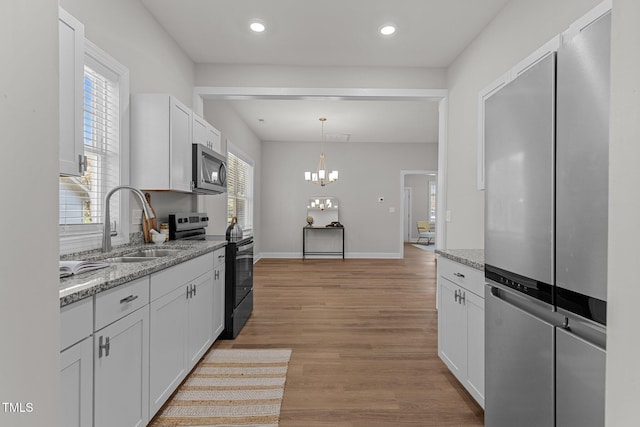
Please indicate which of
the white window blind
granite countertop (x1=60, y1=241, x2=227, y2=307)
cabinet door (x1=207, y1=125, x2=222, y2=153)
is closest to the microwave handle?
cabinet door (x1=207, y1=125, x2=222, y2=153)

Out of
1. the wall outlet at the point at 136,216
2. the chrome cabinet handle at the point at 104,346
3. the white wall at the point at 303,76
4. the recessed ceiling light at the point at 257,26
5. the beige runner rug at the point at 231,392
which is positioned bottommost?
the beige runner rug at the point at 231,392

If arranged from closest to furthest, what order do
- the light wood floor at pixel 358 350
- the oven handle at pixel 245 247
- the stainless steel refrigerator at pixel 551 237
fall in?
1. the stainless steel refrigerator at pixel 551 237
2. the light wood floor at pixel 358 350
3. the oven handle at pixel 245 247

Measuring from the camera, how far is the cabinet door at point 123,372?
122 centimetres

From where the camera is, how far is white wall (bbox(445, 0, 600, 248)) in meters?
2.12

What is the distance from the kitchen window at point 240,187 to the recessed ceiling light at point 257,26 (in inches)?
88.5

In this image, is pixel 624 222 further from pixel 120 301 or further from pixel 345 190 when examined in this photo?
pixel 345 190

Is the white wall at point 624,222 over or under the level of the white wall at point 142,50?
under

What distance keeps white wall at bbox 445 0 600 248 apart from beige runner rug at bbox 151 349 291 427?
6.75 feet

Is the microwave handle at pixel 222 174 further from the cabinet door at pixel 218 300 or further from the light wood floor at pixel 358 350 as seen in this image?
the light wood floor at pixel 358 350

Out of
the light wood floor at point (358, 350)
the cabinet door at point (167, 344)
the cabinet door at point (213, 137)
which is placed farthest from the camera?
the cabinet door at point (213, 137)

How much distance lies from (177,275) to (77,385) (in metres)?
0.83

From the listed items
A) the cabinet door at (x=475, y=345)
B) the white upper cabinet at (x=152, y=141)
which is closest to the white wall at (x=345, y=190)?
the white upper cabinet at (x=152, y=141)

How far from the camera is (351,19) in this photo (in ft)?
9.16

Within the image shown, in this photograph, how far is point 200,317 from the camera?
2.29 meters
